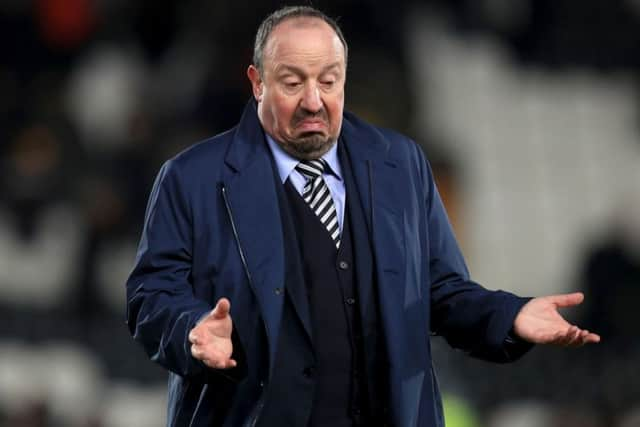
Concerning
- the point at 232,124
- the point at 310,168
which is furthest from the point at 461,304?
the point at 232,124

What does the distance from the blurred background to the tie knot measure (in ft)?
13.8

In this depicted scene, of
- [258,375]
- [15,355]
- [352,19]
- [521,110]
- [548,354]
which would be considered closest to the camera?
[258,375]

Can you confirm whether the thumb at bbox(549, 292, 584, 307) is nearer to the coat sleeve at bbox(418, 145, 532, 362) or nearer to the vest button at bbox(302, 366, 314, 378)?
the coat sleeve at bbox(418, 145, 532, 362)

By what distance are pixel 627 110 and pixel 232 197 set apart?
26.6 ft

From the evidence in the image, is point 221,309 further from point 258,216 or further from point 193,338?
point 258,216

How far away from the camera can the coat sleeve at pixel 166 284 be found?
12.3 feet

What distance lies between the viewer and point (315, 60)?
3871 mm

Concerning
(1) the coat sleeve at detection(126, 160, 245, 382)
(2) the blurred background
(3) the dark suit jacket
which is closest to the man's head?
(3) the dark suit jacket

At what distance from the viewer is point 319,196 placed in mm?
4004

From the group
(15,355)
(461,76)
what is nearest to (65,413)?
(15,355)

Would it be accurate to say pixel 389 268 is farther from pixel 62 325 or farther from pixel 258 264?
pixel 62 325

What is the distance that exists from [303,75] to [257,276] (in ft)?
1.52

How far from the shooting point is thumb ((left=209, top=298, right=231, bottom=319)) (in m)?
3.58

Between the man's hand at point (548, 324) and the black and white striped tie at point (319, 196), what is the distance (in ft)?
1.49
